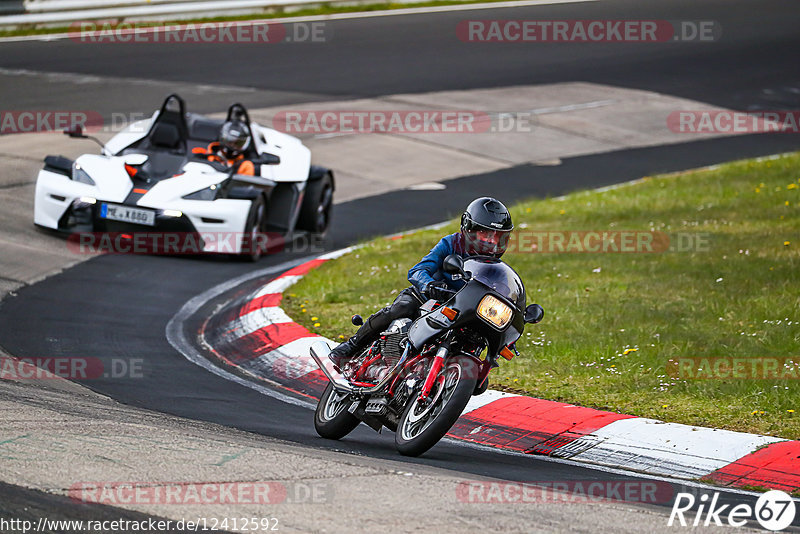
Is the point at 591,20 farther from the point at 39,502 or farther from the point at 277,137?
the point at 39,502

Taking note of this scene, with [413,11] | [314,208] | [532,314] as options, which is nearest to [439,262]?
[532,314]

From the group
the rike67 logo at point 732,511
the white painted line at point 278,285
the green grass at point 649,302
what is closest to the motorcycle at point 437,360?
the rike67 logo at point 732,511

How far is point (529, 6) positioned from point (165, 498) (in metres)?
29.2

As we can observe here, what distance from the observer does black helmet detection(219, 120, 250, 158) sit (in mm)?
13719

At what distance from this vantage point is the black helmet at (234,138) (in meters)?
13.7

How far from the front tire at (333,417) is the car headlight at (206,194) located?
19.6ft

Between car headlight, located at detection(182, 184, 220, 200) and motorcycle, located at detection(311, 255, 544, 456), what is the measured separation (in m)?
Result: 6.08

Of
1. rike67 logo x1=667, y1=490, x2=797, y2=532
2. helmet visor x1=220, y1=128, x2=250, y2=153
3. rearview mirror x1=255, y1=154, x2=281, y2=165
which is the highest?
helmet visor x1=220, y1=128, x2=250, y2=153

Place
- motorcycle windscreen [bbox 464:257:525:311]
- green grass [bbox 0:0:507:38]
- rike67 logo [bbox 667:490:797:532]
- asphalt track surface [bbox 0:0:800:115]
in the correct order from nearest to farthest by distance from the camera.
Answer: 1. rike67 logo [bbox 667:490:797:532]
2. motorcycle windscreen [bbox 464:257:525:311]
3. asphalt track surface [bbox 0:0:800:115]
4. green grass [bbox 0:0:507:38]

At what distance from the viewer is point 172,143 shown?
1411 cm

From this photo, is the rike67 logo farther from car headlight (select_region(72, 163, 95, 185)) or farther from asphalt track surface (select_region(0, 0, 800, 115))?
asphalt track surface (select_region(0, 0, 800, 115))

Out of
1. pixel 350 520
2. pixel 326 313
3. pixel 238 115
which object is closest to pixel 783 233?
pixel 326 313

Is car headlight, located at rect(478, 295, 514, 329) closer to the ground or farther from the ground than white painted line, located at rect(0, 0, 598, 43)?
closer to the ground

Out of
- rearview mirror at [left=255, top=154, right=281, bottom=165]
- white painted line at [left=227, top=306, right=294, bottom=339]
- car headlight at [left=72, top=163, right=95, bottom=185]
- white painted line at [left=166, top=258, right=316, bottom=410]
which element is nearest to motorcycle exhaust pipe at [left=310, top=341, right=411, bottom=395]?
white painted line at [left=166, top=258, right=316, bottom=410]
